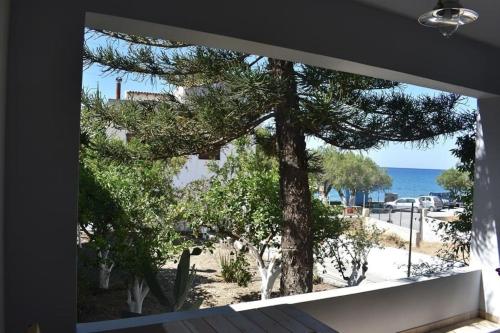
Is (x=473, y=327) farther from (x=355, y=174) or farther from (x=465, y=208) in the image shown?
(x=355, y=174)

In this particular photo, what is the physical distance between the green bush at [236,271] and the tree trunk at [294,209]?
5.83ft

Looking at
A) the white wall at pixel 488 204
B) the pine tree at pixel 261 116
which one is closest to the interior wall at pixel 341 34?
the white wall at pixel 488 204

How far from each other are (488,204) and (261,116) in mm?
2381

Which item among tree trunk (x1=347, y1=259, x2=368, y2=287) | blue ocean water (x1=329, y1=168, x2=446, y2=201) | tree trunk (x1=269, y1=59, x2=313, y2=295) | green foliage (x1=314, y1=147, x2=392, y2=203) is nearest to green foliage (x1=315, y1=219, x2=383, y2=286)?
tree trunk (x1=347, y1=259, x2=368, y2=287)

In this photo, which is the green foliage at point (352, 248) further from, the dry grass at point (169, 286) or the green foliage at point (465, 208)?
the green foliage at point (465, 208)

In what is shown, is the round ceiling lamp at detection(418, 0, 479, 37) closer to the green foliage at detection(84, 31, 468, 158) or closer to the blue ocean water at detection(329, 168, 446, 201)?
the green foliage at detection(84, 31, 468, 158)

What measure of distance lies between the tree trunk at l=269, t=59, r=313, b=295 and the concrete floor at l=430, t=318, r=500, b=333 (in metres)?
1.70

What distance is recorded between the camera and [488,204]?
3605mm

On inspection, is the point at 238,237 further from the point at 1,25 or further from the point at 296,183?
the point at 1,25

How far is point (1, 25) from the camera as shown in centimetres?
139

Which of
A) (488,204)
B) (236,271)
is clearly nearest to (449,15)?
(488,204)

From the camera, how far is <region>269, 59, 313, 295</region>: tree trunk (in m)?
4.56

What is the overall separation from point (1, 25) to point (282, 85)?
248 cm

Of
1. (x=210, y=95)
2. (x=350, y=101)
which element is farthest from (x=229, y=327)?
(x=210, y=95)
